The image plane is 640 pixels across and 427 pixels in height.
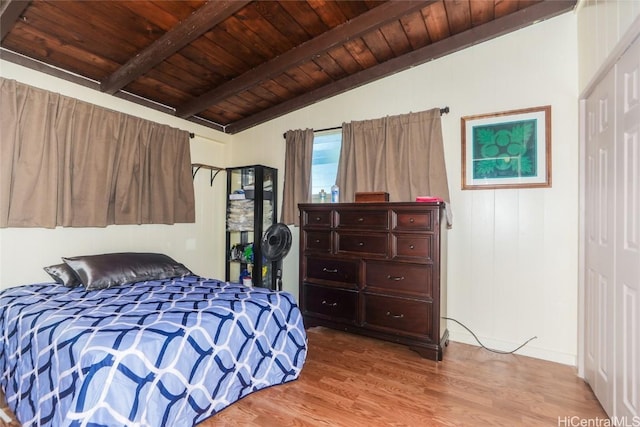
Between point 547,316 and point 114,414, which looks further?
point 547,316

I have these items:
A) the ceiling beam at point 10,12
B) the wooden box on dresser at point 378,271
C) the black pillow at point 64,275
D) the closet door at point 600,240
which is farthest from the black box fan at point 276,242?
the closet door at point 600,240

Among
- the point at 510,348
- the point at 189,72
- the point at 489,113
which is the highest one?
the point at 189,72

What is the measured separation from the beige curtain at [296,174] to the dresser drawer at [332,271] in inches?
29.5

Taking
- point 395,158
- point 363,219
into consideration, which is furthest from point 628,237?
point 395,158

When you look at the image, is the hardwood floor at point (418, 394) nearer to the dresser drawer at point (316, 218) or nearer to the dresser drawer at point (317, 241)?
the dresser drawer at point (317, 241)

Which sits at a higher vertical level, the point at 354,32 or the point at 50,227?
the point at 354,32

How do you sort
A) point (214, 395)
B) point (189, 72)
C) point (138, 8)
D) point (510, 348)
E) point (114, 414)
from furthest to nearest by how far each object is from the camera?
point (189, 72) → point (510, 348) → point (138, 8) → point (214, 395) → point (114, 414)

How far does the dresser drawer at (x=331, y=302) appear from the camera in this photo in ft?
8.98

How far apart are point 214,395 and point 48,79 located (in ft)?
9.27

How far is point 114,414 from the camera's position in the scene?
1.26 metres

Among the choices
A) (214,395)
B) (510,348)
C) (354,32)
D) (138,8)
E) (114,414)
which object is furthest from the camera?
(510,348)

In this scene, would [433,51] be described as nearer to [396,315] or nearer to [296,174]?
[296,174]

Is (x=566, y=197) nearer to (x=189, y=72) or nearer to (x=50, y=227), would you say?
(x=189, y=72)

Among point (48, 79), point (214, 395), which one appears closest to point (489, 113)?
point (214, 395)
